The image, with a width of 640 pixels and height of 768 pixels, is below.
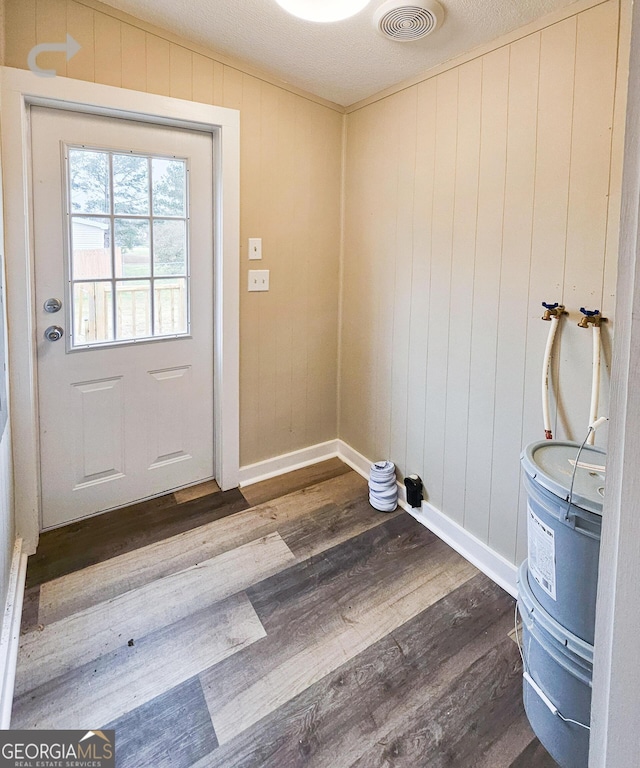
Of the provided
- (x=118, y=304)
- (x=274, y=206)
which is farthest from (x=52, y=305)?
(x=274, y=206)

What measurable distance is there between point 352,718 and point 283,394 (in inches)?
67.1

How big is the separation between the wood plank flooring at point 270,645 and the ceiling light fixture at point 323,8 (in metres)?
2.16

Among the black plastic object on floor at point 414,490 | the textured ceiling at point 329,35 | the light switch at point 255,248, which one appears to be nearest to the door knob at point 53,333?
the light switch at point 255,248

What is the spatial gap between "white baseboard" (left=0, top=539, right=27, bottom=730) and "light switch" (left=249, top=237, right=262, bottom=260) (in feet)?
5.62

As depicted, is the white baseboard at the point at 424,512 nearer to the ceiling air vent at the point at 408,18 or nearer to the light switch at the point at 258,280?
the light switch at the point at 258,280

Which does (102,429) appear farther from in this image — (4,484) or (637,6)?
(637,6)

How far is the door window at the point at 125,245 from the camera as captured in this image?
2016mm

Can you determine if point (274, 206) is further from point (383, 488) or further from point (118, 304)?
point (383, 488)

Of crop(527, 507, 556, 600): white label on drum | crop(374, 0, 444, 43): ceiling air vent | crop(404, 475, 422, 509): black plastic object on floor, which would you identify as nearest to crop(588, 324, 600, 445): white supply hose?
crop(527, 507, 556, 600): white label on drum

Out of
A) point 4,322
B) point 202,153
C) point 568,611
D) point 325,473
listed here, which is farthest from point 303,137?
point 568,611

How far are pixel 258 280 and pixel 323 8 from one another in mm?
1203

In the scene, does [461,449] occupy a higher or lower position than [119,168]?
lower

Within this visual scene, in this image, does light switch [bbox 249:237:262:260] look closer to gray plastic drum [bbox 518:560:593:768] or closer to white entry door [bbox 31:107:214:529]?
white entry door [bbox 31:107:214:529]

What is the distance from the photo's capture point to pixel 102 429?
7.36 feet
